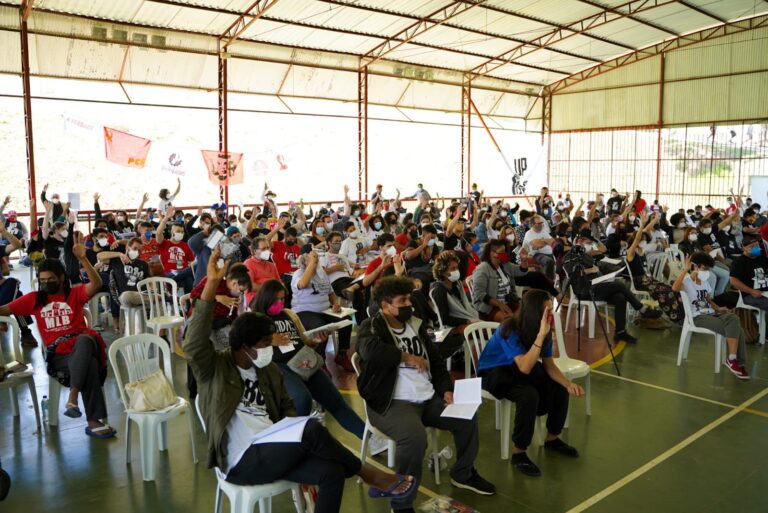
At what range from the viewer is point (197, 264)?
6.75m

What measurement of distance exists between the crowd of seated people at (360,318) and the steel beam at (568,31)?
10207 millimetres

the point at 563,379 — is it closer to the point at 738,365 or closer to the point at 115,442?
the point at 738,365

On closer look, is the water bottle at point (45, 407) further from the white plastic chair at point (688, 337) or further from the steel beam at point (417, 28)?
the steel beam at point (417, 28)

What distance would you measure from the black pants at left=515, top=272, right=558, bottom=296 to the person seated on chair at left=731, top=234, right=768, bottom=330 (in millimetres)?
2023

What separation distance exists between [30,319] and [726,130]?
805 inches

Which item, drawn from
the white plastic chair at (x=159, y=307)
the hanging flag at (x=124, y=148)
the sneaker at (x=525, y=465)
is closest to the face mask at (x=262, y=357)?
the sneaker at (x=525, y=465)

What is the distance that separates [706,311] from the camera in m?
6.12

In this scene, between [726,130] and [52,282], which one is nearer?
[52,282]

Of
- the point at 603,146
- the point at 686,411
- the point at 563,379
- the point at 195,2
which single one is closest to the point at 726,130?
the point at 603,146

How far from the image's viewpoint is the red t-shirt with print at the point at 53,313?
444 cm

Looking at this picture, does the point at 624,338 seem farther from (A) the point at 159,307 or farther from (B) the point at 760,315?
(A) the point at 159,307

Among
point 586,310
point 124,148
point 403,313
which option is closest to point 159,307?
point 403,313

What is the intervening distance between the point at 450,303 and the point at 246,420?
2875 millimetres

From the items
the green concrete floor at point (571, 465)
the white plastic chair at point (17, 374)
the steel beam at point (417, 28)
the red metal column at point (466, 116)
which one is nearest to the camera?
the green concrete floor at point (571, 465)
